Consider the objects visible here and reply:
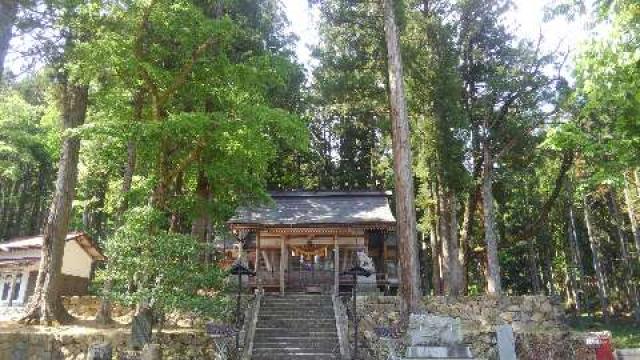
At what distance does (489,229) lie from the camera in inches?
732

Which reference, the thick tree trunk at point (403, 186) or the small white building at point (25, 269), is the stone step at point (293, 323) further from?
the small white building at point (25, 269)

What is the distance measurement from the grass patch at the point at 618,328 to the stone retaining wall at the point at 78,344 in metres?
15.0

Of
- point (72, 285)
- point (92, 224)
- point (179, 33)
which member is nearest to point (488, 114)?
point (179, 33)

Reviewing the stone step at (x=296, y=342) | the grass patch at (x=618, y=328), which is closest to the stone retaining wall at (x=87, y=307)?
the stone step at (x=296, y=342)

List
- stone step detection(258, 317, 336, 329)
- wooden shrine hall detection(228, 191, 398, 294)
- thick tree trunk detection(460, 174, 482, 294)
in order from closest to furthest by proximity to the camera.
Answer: stone step detection(258, 317, 336, 329)
wooden shrine hall detection(228, 191, 398, 294)
thick tree trunk detection(460, 174, 482, 294)

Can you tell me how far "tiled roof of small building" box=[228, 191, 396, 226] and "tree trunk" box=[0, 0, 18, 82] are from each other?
8.72m

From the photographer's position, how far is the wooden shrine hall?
1795cm

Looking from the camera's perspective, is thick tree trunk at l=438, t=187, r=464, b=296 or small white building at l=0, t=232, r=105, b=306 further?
small white building at l=0, t=232, r=105, b=306

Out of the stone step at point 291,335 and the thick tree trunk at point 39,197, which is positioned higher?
the thick tree trunk at point 39,197

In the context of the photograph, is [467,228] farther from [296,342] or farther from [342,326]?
[296,342]

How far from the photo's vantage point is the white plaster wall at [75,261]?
2271 centimetres

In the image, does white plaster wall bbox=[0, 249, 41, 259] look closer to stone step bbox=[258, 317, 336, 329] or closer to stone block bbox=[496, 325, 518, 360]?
stone step bbox=[258, 317, 336, 329]

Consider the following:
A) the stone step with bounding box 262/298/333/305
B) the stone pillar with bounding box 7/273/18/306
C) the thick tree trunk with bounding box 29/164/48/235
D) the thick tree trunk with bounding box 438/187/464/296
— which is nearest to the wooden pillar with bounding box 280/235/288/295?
the stone step with bounding box 262/298/333/305

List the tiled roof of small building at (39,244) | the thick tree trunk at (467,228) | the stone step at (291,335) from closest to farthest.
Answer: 1. the stone step at (291,335)
2. the thick tree trunk at (467,228)
3. the tiled roof of small building at (39,244)
